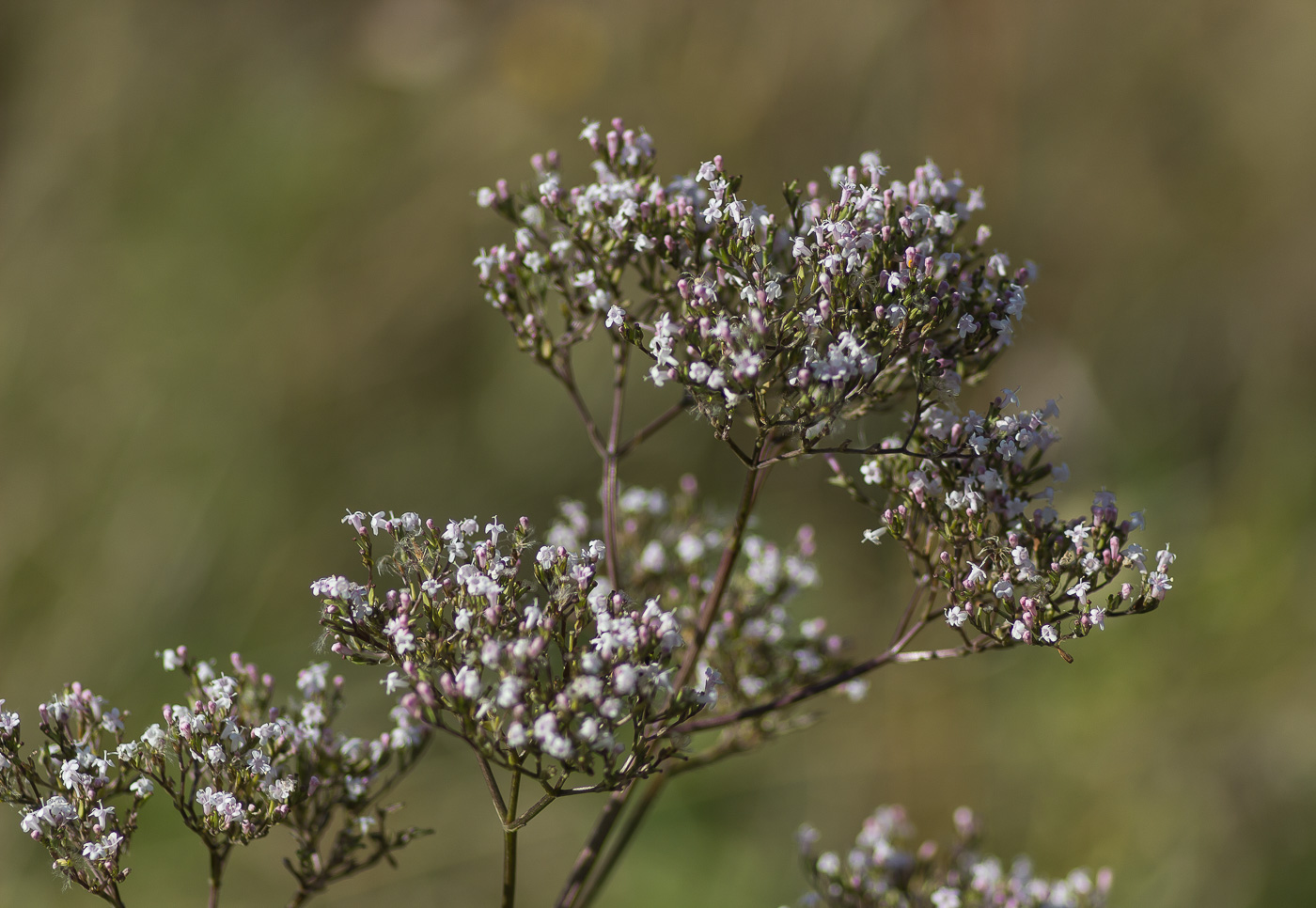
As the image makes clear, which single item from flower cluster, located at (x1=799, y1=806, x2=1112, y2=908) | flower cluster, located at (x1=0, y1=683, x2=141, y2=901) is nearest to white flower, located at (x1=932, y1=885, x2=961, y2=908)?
flower cluster, located at (x1=799, y1=806, x2=1112, y2=908)

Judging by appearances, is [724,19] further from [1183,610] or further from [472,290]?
[1183,610]

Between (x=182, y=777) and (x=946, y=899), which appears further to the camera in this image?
(x=946, y=899)

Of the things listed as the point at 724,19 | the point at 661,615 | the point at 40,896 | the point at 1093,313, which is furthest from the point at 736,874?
the point at 724,19

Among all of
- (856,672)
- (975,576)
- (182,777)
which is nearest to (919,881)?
(856,672)

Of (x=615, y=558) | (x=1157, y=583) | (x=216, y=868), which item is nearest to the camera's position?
(x=1157, y=583)

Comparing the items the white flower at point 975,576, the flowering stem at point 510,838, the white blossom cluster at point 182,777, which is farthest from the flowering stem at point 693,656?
the white flower at point 975,576

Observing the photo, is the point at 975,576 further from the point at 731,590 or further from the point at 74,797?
the point at 74,797

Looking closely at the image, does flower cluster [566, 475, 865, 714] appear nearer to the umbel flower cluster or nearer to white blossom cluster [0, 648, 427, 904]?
the umbel flower cluster
